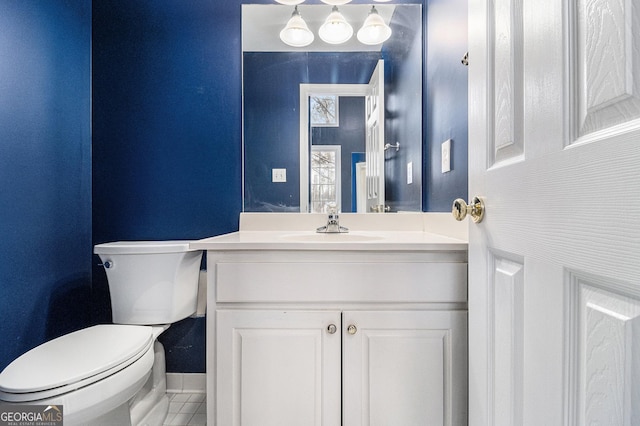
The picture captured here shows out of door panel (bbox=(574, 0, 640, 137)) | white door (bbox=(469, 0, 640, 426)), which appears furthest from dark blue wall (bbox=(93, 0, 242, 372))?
door panel (bbox=(574, 0, 640, 137))

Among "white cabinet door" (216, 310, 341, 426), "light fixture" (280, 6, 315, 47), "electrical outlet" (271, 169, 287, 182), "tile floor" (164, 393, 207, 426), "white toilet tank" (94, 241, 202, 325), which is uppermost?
"light fixture" (280, 6, 315, 47)

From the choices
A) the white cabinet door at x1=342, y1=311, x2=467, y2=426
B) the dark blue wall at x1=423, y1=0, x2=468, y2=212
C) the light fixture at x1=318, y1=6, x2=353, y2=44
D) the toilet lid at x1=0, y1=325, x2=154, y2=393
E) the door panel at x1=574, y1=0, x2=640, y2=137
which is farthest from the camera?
the light fixture at x1=318, y1=6, x2=353, y2=44

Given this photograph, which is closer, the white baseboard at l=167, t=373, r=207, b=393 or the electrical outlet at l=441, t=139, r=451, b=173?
the electrical outlet at l=441, t=139, r=451, b=173

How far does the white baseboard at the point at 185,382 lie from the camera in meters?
1.56

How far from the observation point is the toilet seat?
0.80 m

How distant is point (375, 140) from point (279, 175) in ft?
1.64

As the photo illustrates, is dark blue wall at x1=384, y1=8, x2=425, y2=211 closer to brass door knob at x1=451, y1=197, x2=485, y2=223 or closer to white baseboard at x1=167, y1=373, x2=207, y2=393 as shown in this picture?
brass door knob at x1=451, y1=197, x2=485, y2=223

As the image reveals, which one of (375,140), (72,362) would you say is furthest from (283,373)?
(375,140)

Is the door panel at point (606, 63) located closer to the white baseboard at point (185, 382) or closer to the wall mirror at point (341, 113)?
the wall mirror at point (341, 113)

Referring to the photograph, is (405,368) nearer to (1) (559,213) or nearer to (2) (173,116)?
(1) (559,213)

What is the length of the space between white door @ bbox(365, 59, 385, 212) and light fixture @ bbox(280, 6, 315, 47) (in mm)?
366

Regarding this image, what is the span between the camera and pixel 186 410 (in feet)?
4.66

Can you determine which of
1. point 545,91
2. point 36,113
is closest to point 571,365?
point 545,91

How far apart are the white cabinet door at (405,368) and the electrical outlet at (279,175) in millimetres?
812
